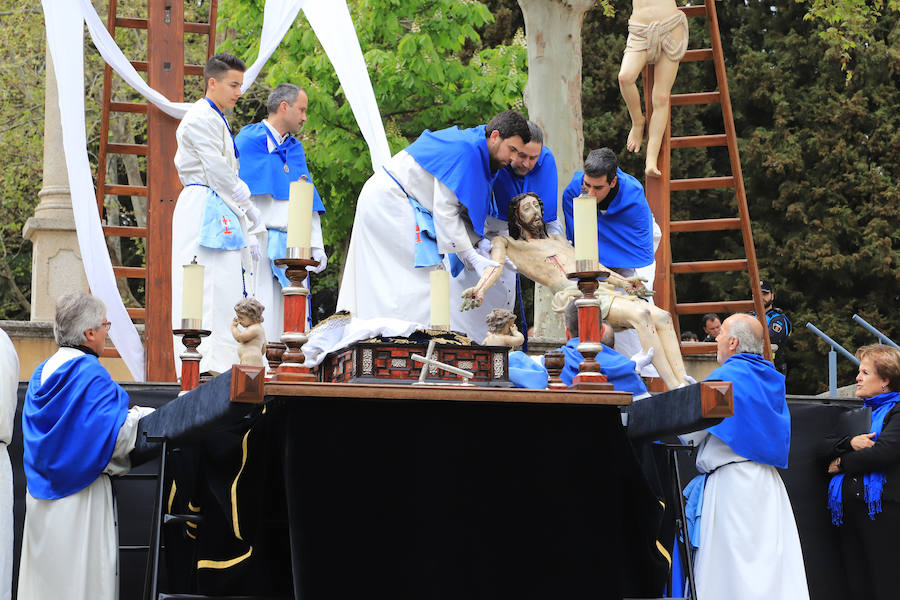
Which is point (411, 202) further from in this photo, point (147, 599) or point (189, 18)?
point (189, 18)

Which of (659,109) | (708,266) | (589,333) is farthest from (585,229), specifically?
(708,266)

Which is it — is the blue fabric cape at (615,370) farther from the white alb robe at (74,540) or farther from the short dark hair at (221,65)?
the short dark hair at (221,65)

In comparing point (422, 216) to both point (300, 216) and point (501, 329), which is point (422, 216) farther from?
point (300, 216)

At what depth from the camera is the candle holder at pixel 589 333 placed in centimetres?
469

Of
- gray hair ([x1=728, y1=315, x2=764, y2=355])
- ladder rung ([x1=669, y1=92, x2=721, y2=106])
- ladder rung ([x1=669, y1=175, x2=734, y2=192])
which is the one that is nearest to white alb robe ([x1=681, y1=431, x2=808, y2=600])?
gray hair ([x1=728, y1=315, x2=764, y2=355])

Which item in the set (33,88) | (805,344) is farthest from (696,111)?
(33,88)

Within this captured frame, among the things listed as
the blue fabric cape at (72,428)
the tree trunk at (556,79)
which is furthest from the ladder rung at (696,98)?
the blue fabric cape at (72,428)

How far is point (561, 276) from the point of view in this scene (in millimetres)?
6879

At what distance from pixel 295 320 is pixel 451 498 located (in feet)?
2.92

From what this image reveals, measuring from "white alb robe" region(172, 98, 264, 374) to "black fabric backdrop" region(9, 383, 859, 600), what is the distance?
116 inches

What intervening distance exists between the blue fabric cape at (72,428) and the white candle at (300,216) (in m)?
1.48

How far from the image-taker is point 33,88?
20422mm

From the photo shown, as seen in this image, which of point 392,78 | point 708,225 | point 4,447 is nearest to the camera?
point 4,447

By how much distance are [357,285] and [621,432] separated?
260cm
